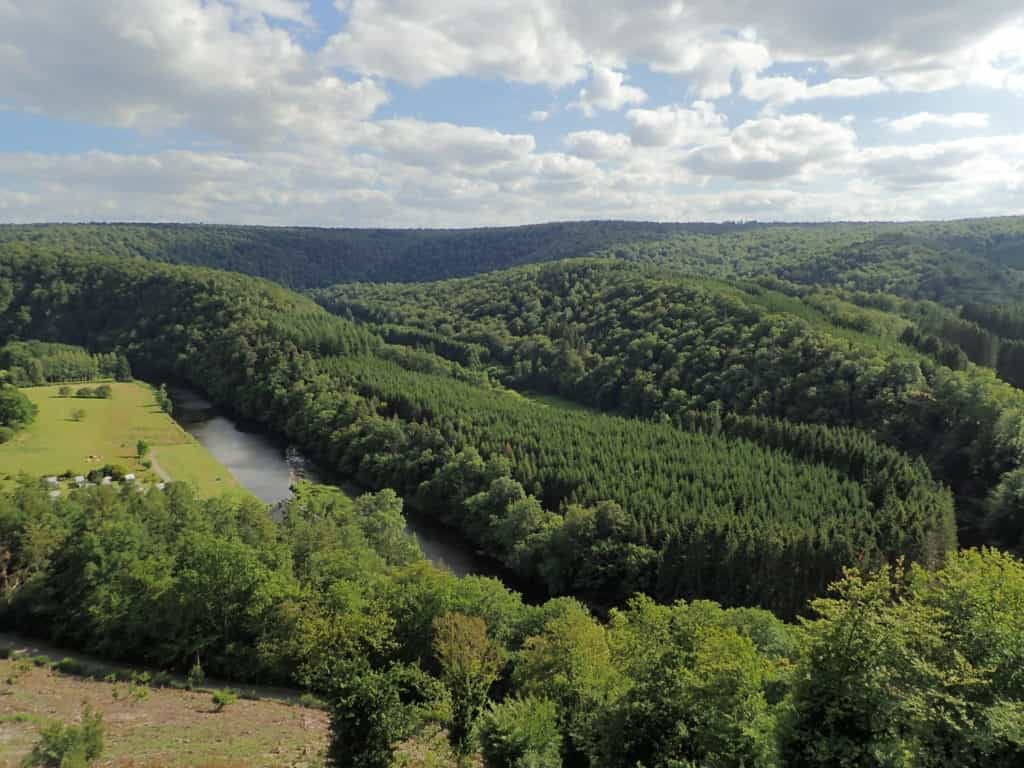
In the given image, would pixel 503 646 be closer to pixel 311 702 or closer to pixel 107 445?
pixel 311 702

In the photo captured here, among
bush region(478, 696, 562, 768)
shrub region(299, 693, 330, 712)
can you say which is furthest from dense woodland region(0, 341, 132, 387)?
bush region(478, 696, 562, 768)

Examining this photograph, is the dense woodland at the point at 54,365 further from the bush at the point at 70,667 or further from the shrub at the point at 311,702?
the shrub at the point at 311,702

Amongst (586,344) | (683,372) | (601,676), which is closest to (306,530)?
(601,676)

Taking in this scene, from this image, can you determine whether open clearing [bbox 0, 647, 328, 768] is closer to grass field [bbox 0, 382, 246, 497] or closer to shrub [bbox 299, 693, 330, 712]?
shrub [bbox 299, 693, 330, 712]

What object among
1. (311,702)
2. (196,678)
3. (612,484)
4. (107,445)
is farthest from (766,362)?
(107,445)

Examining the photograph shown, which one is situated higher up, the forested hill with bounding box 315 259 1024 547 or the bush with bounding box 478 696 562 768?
the bush with bounding box 478 696 562 768
